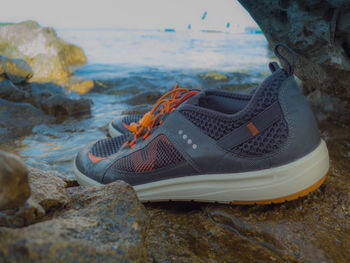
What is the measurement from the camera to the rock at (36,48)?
9508 mm

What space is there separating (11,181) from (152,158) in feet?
3.00

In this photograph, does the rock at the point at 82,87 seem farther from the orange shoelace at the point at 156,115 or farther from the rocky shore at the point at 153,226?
the rocky shore at the point at 153,226

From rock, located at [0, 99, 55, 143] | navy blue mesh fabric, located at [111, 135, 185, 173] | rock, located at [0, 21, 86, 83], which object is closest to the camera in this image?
navy blue mesh fabric, located at [111, 135, 185, 173]

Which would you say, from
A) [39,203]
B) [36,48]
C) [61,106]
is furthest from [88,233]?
[36,48]

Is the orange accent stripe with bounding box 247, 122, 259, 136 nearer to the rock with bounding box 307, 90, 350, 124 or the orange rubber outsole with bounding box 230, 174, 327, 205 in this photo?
the orange rubber outsole with bounding box 230, 174, 327, 205

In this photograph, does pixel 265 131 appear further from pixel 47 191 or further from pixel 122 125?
pixel 122 125

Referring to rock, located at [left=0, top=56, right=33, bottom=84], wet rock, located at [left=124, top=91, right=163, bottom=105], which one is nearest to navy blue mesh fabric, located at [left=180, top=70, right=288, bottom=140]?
wet rock, located at [left=124, top=91, right=163, bottom=105]

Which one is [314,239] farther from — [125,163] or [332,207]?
[125,163]

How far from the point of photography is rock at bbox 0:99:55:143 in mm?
2920

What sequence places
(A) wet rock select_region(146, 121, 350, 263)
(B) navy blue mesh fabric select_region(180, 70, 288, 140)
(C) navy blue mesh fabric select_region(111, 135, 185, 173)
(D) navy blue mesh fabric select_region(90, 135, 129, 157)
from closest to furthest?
(A) wet rock select_region(146, 121, 350, 263) → (B) navy blue mesh fabric select_region(180, 70, 288, 140) → (C) navy blue mesh fabric select_region(111, 135, 185, 173) → (D) navy blue mesh fabric select_region(90, 135, 129, 157)

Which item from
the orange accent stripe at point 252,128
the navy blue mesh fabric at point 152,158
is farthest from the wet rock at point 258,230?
the orange accent stripe at point 252,128

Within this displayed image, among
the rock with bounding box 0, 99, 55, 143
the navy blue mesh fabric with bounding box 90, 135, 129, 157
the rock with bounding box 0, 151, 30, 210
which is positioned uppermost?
the rock with bounding box 0, 151, 30, 210

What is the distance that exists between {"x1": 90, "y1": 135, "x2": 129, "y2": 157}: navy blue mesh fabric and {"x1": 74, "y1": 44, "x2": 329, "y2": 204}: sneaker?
353mm

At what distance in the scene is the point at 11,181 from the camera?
21.8 inches
